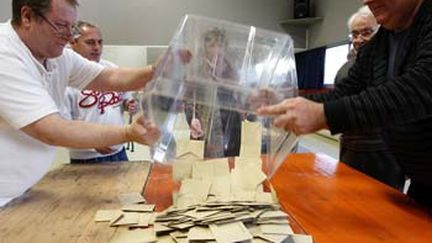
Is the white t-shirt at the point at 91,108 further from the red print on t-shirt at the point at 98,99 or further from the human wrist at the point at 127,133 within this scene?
the human wrist at the point at 127,133

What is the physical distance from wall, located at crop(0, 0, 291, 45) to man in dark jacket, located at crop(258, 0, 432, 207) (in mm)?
4356

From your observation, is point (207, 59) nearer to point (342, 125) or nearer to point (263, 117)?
point (263, 117)

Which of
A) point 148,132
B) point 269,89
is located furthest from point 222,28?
point 148,132

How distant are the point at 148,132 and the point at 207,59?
0.90 ft

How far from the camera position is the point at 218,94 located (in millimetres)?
1095

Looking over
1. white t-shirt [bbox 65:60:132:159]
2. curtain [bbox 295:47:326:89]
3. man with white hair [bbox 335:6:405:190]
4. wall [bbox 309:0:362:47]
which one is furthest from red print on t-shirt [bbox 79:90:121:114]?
curtain [bbox 295:47:326:89]

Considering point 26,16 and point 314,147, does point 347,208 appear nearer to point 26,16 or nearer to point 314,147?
point 26,16

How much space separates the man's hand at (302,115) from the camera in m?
0.91

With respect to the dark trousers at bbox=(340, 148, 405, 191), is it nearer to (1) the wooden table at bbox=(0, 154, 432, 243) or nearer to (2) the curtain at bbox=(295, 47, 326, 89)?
(1) the wooden table at bbox=(0, 154, 432, 243)

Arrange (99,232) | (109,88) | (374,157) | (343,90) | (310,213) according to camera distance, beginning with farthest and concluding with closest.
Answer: (374,157) < (109,88) < (343,90) < (310,213) < (99,232)

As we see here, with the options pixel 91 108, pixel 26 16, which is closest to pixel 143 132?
pixel 26 16

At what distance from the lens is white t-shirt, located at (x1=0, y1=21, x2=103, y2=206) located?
3.32ft

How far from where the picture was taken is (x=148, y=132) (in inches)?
39.6

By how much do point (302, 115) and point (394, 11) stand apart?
407 mm
